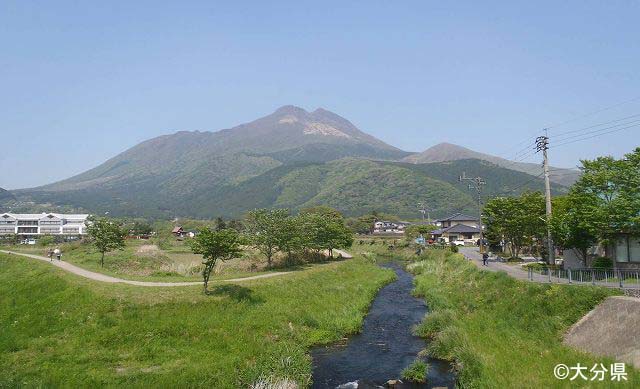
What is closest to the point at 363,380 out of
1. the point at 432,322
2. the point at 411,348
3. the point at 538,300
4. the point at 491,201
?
the point at 411,348

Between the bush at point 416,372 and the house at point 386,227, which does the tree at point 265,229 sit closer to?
the bush at point 416,372

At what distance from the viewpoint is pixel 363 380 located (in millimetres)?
19359

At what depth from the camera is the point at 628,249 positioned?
28.8 meters

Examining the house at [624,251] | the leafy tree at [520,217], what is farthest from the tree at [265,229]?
the house at [624,251]

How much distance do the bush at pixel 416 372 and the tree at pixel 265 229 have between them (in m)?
25.2

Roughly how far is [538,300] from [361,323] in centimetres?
1114

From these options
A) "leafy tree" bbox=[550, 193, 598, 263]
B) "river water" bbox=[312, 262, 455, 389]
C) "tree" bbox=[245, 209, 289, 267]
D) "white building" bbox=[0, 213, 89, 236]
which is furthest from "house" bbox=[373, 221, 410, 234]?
"river water" bbox=[312, 262, 455, 389]

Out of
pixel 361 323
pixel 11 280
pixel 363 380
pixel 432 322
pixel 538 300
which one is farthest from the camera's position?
pixel 11 280

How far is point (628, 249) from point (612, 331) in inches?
540

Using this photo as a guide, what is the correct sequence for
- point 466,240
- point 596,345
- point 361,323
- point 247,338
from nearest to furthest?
point 596,345, point 247,338, point 361,323, point 466,240

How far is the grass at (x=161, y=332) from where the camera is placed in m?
17.3

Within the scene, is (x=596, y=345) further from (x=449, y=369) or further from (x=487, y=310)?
(x=487, y=310)

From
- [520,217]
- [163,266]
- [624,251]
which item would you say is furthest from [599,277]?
[163,266]

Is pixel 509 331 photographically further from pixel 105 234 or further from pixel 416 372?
pixel 105 234
